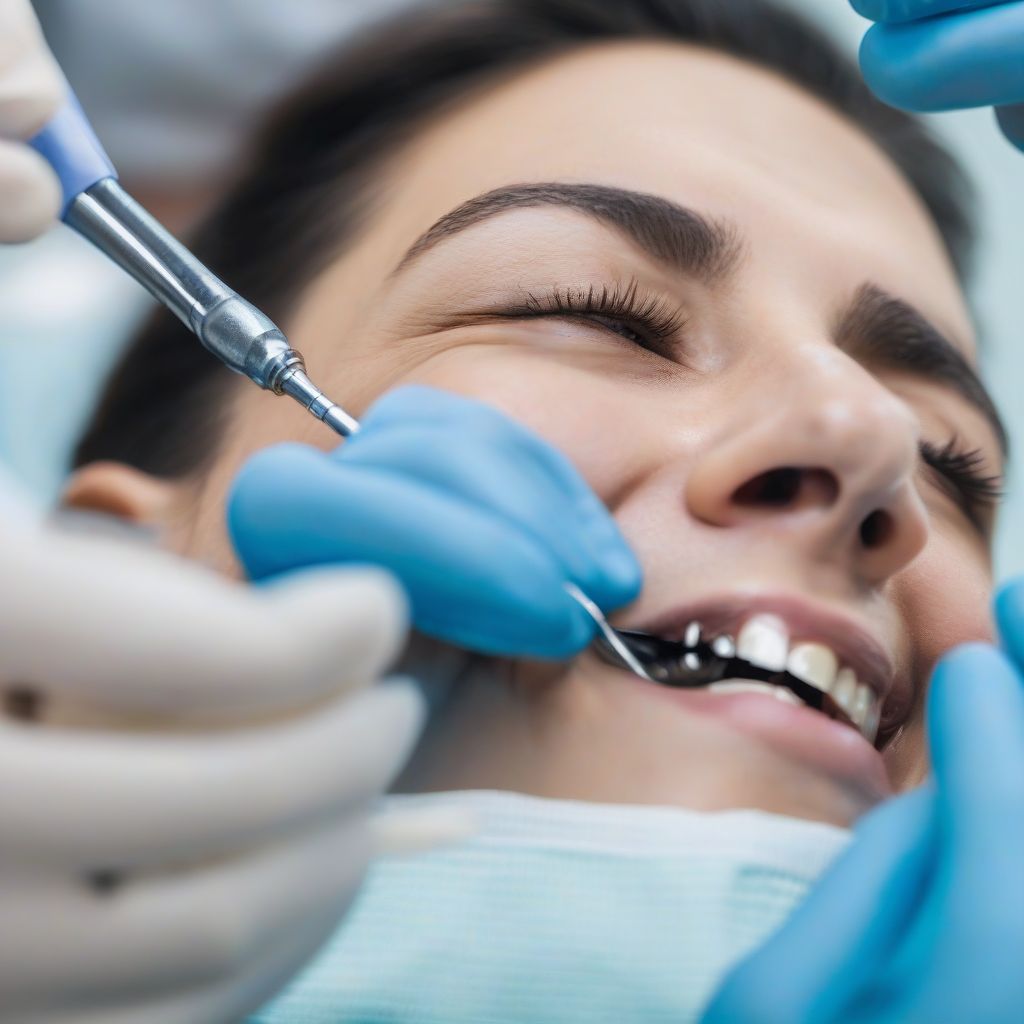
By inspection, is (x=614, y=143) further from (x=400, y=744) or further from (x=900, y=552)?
(x=400, y=744)

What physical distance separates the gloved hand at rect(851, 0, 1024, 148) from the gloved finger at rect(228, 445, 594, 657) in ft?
2.35

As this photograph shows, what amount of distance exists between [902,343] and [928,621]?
279 mm

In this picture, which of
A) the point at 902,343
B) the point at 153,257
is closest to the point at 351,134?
the point at 153,257

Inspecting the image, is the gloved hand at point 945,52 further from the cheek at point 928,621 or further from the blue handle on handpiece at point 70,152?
the blue handle on handpiece at point 70,152

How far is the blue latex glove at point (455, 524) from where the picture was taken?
0.74 meters

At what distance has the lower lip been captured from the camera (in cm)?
85

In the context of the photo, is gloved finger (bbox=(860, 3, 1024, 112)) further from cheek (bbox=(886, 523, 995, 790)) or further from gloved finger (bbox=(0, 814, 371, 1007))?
gloved finger (bbox=(0, 814, 371, 1007))

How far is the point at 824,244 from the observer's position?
1.12 m

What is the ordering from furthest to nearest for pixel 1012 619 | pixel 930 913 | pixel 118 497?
pixel 118 497
pixel 1012 619
pixel 930 913

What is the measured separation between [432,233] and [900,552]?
50 cm

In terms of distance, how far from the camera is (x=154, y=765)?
22.3 inches

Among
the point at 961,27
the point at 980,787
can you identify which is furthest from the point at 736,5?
the point at 980,787

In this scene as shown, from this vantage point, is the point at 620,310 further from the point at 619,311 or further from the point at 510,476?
the point at 510,476

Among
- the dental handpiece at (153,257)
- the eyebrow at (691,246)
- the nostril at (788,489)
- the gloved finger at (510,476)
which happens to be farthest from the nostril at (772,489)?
the dental handpiece at (153,257)
